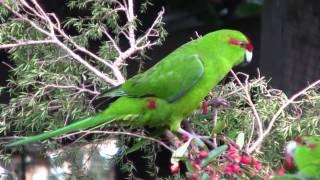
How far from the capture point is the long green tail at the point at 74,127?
1301 millimetres

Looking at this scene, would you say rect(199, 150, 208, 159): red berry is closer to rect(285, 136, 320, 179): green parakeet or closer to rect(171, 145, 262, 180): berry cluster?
rect(171, 145, 262, 180): berry cluster

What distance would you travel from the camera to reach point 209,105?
148cm

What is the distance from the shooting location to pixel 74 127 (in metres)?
1.34

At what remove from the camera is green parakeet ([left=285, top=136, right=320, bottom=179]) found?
1044mm

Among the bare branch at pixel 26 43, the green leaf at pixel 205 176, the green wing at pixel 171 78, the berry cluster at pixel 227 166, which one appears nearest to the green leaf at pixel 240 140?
the berry cluster at pixel 227 166

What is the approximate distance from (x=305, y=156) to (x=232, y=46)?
475 millimetres

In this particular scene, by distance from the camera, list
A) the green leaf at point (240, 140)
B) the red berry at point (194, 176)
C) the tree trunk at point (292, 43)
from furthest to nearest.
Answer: the tree trunk at point (292, 43)
the green leaf at point (240, 140)
the red berry at point (194, 176)

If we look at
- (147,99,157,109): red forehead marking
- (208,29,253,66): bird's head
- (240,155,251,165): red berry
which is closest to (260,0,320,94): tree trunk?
(208,29,253,66): bird's head

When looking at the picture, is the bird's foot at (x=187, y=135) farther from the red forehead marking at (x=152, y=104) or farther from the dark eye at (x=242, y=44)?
the dark eye at (x=242, y=44)

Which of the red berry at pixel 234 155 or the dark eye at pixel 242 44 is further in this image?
the dark eye at pixel 242 44

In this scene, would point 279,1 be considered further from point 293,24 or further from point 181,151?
point 181,151

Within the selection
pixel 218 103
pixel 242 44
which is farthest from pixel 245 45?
pixel 218 103

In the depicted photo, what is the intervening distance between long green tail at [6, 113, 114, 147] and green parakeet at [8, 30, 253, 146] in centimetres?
5

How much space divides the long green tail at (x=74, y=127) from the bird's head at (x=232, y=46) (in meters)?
0.30
